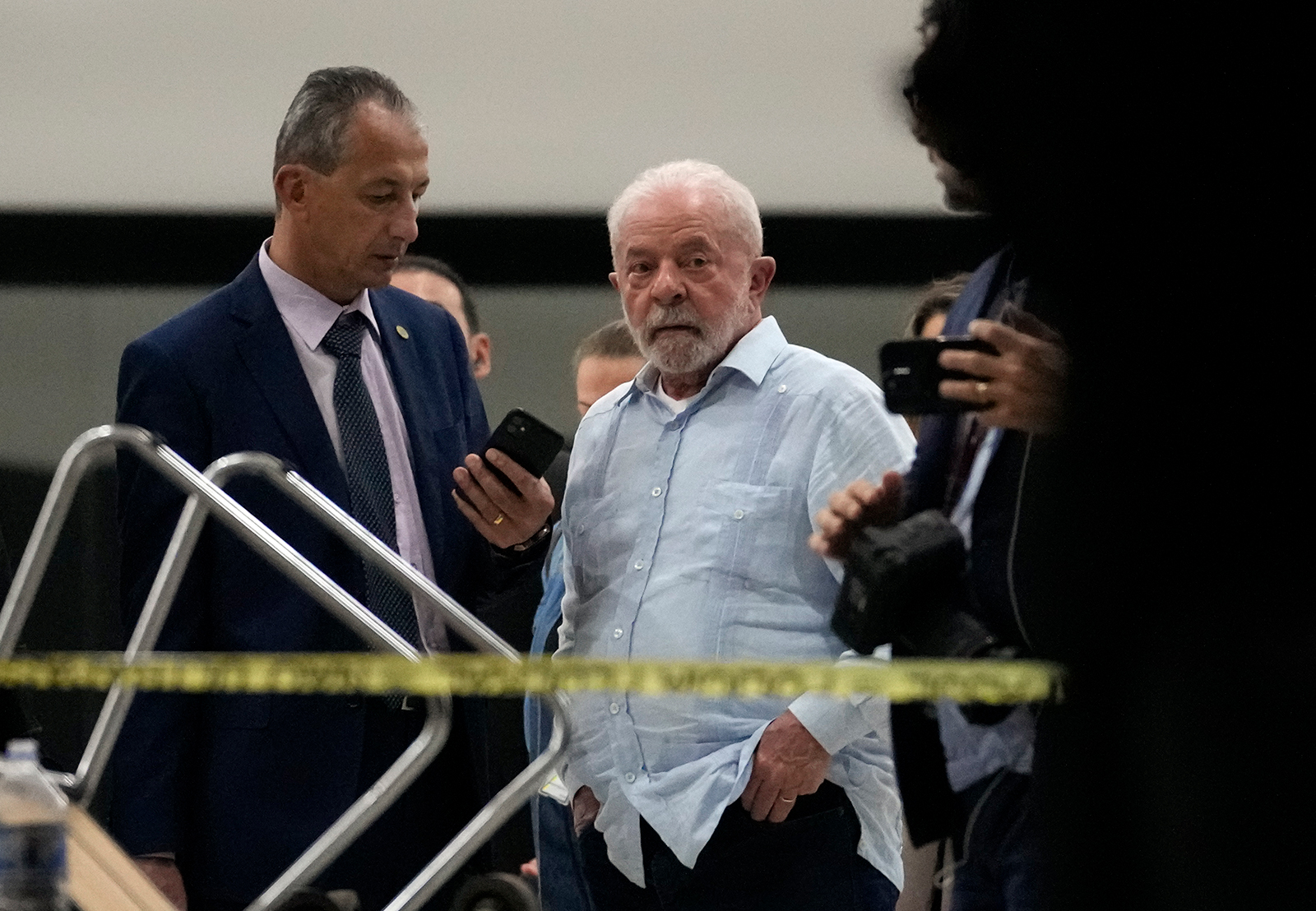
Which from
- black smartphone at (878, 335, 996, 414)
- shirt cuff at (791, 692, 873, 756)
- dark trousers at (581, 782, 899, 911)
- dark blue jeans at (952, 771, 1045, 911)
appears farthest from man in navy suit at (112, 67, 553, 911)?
dark blue jeans at (952, 771, 1045, 911)

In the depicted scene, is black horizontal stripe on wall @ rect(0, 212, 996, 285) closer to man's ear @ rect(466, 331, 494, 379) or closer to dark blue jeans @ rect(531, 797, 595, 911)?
man's ear @ rect(466, 331, 494, 379)

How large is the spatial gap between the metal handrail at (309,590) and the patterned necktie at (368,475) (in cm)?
10

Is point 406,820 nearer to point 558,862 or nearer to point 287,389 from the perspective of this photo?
point 558,862

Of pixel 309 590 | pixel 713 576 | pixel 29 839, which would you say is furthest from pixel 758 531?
pixel 29 839

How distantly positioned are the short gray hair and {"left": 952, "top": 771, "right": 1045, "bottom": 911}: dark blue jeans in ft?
4.11

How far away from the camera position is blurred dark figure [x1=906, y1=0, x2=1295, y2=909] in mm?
2105

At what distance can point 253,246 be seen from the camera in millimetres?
2732

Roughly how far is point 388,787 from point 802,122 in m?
1.05

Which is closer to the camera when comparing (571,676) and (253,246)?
(571,676)

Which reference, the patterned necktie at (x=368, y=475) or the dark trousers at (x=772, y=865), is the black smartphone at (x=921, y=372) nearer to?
the dark trousers at (x=772, y=865)

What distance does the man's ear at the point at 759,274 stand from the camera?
8.75 feet

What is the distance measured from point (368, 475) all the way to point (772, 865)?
0.78 m

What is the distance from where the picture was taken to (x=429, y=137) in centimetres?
270

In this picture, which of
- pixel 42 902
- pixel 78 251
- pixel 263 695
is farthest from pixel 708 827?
pixel 78 251
